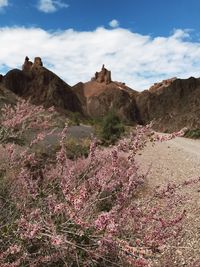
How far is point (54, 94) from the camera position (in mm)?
149625

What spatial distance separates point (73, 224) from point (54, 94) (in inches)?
5795

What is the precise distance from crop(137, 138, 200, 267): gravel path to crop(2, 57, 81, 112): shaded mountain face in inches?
4927

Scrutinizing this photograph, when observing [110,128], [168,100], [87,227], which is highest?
[168,100]

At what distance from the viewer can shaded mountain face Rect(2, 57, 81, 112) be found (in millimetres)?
149125

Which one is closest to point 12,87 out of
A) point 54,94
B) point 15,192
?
point 54,94

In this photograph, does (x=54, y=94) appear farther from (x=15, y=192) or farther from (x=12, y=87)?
(x=15, y=192)

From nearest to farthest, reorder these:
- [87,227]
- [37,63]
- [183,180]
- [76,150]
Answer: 1. [87,227]
2. [183,180]
3. [76,150]
4. [37,63]

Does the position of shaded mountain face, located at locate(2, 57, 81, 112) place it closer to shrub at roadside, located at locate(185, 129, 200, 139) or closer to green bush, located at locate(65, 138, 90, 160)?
shrub at roadside, located at locate(185, 129, 200, 139)

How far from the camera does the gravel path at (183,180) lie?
21.9 ft

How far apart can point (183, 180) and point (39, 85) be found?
139 metres

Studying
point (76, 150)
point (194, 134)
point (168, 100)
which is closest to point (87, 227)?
point (76, 150)

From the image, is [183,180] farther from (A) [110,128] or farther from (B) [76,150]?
(A) [110,128]

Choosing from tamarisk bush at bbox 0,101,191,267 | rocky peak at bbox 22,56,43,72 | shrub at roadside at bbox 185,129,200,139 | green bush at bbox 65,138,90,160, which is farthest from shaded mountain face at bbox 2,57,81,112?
tamarisk bush at bbox 0,101,191,267

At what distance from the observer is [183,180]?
47.4 feet
